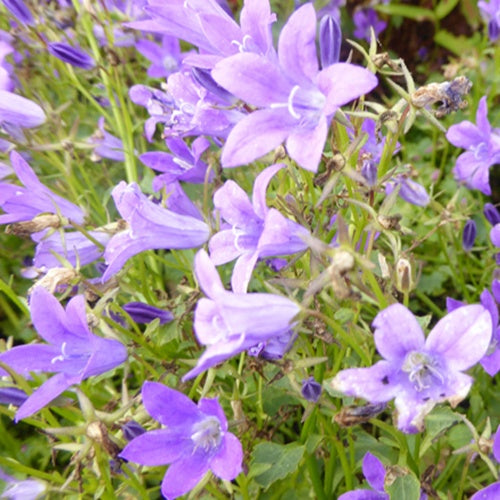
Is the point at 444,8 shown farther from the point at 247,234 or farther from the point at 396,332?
the point at 396,332

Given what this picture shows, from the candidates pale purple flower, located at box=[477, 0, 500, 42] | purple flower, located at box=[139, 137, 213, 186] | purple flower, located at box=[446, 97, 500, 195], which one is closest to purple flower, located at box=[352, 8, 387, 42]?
pale purple flower, located at box=[477, 0, 500, 42]

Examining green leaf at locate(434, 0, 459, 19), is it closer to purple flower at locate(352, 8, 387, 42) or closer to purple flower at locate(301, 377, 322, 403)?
purple flower at locate(352, 8, 387, 42)

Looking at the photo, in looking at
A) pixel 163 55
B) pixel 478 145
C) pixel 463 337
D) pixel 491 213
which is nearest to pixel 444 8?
pixel 163 55

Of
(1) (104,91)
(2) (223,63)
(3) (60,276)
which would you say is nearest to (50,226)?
(3) (60,276)

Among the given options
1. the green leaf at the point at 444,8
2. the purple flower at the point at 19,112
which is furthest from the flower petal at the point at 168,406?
the green leaf at the point at 444,8

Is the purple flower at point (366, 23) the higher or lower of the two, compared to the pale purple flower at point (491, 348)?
lower

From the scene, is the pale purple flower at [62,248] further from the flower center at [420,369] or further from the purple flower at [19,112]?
the flower center at [420,369]
